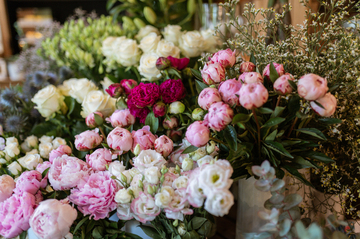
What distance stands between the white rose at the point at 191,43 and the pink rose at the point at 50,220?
1.88ft

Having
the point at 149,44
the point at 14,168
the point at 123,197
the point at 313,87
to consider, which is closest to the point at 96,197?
the point at 123,197

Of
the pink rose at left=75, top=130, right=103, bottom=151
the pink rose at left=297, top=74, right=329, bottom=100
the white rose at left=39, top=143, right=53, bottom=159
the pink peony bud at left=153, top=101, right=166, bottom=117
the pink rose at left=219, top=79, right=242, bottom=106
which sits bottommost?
the white rose at left=39, top=143, right=53, bottom=159

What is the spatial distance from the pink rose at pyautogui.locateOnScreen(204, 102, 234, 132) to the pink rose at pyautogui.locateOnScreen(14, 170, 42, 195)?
33 cm

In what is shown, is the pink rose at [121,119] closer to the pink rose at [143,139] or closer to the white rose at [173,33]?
the pink rose at [143,139]

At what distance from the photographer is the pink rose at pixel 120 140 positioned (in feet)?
1.62

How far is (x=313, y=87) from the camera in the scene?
37cm

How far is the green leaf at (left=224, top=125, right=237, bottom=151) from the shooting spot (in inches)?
16.9

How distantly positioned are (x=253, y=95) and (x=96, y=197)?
0.30 meters

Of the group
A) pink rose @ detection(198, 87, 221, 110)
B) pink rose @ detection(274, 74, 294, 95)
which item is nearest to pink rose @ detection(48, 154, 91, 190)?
pink rose @ detection(198, 87, 221, 110)

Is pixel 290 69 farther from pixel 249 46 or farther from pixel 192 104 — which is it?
pixel 192 104

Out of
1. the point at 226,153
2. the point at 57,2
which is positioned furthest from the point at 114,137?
the point at 57,2

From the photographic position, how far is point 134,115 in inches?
23.1

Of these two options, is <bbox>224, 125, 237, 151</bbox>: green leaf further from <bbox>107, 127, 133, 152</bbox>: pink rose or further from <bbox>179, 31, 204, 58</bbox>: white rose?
<bbox>179, 31, 204, 58</bbox>: white rose

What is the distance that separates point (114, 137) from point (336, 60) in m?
0.45
